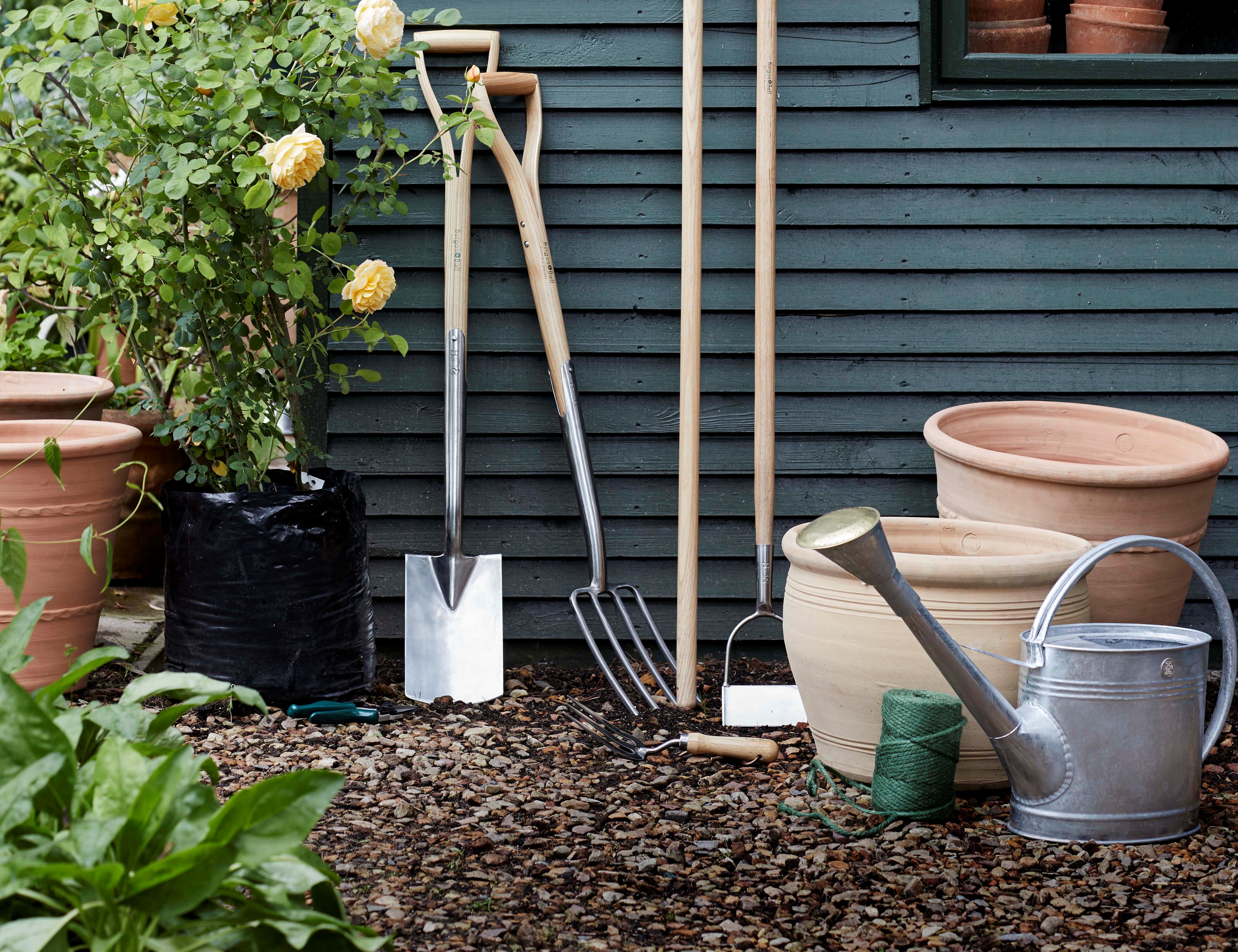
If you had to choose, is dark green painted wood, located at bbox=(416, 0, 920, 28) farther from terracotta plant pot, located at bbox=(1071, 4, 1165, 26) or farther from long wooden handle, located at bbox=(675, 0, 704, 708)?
terracotta plant pot, located at bbox=(1071, 4, 1165, 26)

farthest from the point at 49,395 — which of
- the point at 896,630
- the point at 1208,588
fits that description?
the point at 1208,588

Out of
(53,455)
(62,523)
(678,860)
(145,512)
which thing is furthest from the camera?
(145,512)

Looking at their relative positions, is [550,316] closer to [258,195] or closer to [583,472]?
[583,472]

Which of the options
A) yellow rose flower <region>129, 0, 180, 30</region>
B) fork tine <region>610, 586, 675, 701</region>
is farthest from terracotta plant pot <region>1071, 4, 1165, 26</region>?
yellow rose flower <region>129, 0, 180, 30</region>

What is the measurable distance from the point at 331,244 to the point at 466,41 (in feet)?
2.11

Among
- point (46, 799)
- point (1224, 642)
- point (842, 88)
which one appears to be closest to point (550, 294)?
point (842, 88)

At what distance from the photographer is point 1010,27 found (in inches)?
106

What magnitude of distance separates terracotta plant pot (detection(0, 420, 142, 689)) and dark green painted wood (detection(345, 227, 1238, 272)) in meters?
0.79

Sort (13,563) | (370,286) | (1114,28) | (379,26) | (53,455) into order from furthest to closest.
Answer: (1114,28), (370,286), (379,26), (53,455), (13,563)

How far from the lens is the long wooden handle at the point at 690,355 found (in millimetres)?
2498

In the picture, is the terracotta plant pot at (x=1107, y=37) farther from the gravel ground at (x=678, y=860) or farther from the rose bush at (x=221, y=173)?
the gravel ground at (x=678, y=860)

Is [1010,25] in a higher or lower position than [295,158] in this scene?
higher

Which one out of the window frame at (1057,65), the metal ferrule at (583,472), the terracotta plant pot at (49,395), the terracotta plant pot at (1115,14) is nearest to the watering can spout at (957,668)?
the metal ferrule at (583,472)

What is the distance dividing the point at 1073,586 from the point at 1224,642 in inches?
10.0
